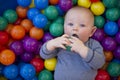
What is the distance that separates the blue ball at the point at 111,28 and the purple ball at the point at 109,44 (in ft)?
0.10

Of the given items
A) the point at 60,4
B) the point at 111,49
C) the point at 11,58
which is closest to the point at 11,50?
the point at 11,58

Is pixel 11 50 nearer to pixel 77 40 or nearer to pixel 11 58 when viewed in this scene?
pixel 11 58

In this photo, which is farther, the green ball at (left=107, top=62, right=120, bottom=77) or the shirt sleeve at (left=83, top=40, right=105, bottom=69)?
the green ball at (left=107, top=62, right=120, bottom=77)

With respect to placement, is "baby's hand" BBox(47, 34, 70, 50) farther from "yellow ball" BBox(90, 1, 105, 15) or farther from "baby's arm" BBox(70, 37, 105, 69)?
"yellow ball" BBox(90, 1, 105, 15)

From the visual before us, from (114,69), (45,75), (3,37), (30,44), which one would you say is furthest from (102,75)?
(3,37)

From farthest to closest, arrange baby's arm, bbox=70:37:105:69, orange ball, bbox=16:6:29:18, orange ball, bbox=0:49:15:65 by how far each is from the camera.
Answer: orange ball, bbox=16:6:29:18, orange ball, bbox=0:49:15:65, baby's arm, bbox=70:37:105:69

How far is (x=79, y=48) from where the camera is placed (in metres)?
1.25

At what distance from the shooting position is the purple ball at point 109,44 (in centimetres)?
142

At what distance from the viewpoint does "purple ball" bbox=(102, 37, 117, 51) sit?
1.42 meters

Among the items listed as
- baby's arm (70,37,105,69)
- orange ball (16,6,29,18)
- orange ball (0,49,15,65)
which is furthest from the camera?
orange ball (16,6,29,18)

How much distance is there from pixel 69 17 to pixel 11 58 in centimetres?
35

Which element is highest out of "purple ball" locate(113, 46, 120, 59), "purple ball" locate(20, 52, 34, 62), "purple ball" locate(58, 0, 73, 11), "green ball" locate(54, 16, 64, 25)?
"purple ball" locate(58, 0, 73, 11)

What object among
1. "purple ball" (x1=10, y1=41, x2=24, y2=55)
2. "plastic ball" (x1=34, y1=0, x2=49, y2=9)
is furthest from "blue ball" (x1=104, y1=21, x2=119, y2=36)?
"purple ball" (x1=10, y1=41, x2=24, y2=55)

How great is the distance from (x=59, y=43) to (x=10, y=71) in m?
0.30
